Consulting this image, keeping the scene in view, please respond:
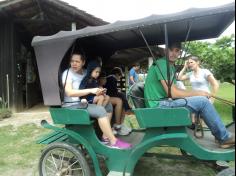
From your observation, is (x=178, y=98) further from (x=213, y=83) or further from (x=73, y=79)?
(x=213, y=83)

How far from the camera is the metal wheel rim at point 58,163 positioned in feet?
13.2

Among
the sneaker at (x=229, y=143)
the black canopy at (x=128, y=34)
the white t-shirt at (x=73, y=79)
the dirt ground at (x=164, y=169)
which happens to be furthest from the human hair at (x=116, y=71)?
the sneaker at (x=229, y=143)

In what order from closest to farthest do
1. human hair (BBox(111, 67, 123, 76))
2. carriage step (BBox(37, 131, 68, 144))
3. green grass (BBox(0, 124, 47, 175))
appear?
carriage step (BBox(37, 131, 68, 144)) → green grass (BBox(0, 124, 47, 175)) → human hair (BBox(111, 67, 123, 76))

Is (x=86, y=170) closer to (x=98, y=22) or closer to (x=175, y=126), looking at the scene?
(x=175, y=126)

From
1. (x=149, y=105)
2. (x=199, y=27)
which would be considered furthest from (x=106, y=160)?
(x=199, y=27)

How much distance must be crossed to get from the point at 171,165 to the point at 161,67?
1904mm

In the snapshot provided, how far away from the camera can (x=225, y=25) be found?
4000mm

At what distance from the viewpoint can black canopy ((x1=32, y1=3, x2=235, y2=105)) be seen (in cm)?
324

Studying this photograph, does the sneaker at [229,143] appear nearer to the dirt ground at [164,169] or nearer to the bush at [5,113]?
the dirt ground at [164,169]

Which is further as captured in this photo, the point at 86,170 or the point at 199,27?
the point at 199,27

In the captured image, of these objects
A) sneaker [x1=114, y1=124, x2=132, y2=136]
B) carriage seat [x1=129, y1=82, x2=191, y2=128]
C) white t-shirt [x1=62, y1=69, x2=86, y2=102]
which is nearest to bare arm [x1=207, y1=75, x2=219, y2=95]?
sneaker [x1=114, y1=124, x2=132, y2=136]

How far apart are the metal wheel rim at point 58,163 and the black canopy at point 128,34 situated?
0.68 m

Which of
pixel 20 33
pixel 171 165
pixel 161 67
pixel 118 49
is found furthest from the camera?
pixel 20 33

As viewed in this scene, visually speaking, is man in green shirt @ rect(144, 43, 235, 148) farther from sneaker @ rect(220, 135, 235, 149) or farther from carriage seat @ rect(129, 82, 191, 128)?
carriage seat @ rect(129, 82, 191, 128)
